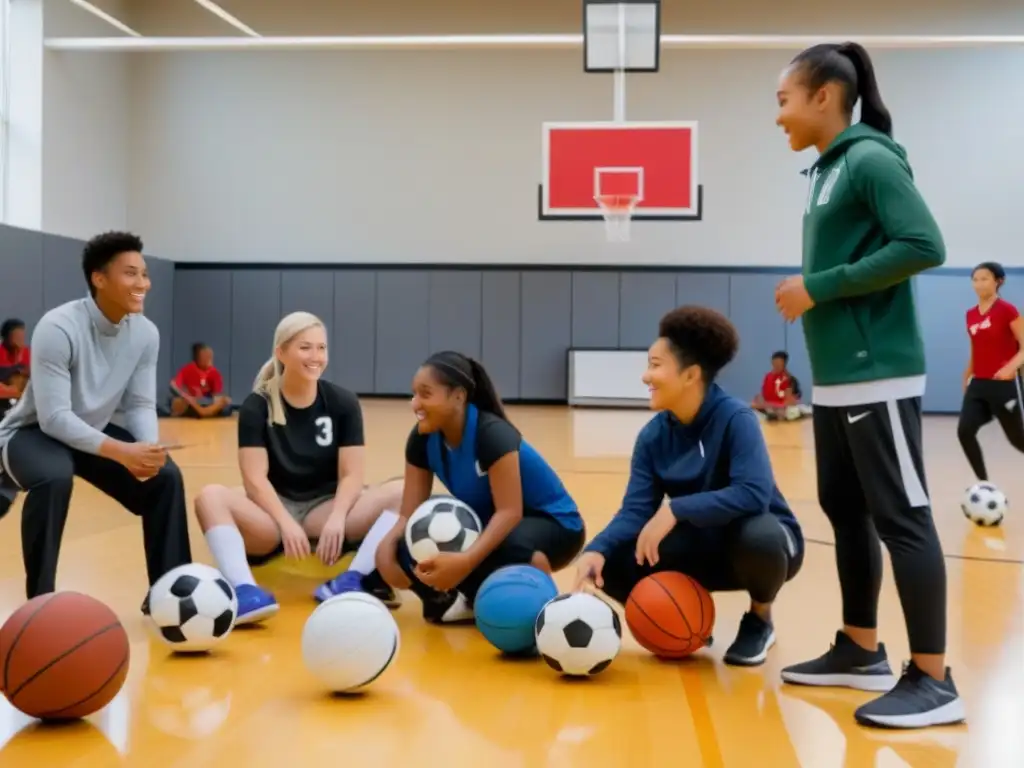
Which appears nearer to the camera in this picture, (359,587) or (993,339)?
(359,587)

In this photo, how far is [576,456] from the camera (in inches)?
389

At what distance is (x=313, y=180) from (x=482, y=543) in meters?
14.8

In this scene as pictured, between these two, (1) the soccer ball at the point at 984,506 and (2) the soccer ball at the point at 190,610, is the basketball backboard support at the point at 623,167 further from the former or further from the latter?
(2) the soccer ball at the point at 190,610

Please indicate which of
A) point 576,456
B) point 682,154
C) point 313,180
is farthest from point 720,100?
point 576,456

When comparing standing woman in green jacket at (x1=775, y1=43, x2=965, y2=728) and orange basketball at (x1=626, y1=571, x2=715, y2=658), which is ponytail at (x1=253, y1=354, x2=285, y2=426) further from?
standing woman in green jacket at (x1=775, y1=43, x2=965, y2=728)

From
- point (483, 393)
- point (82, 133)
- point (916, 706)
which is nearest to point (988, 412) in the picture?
point (483, 393)

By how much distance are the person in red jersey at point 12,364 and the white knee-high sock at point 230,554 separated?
735 cm

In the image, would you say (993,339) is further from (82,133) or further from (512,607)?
(82,133)

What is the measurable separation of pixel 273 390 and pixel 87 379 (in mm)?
748

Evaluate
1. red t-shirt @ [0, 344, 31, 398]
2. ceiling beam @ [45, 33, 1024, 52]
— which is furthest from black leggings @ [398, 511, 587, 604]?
ceiling beam @ [45, 33, 1024, 52]

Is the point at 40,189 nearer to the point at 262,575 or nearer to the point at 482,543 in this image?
the point at 262,575

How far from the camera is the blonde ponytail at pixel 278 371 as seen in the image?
14.6 ft

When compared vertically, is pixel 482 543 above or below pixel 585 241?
below

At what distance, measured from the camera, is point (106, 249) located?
409 cm
